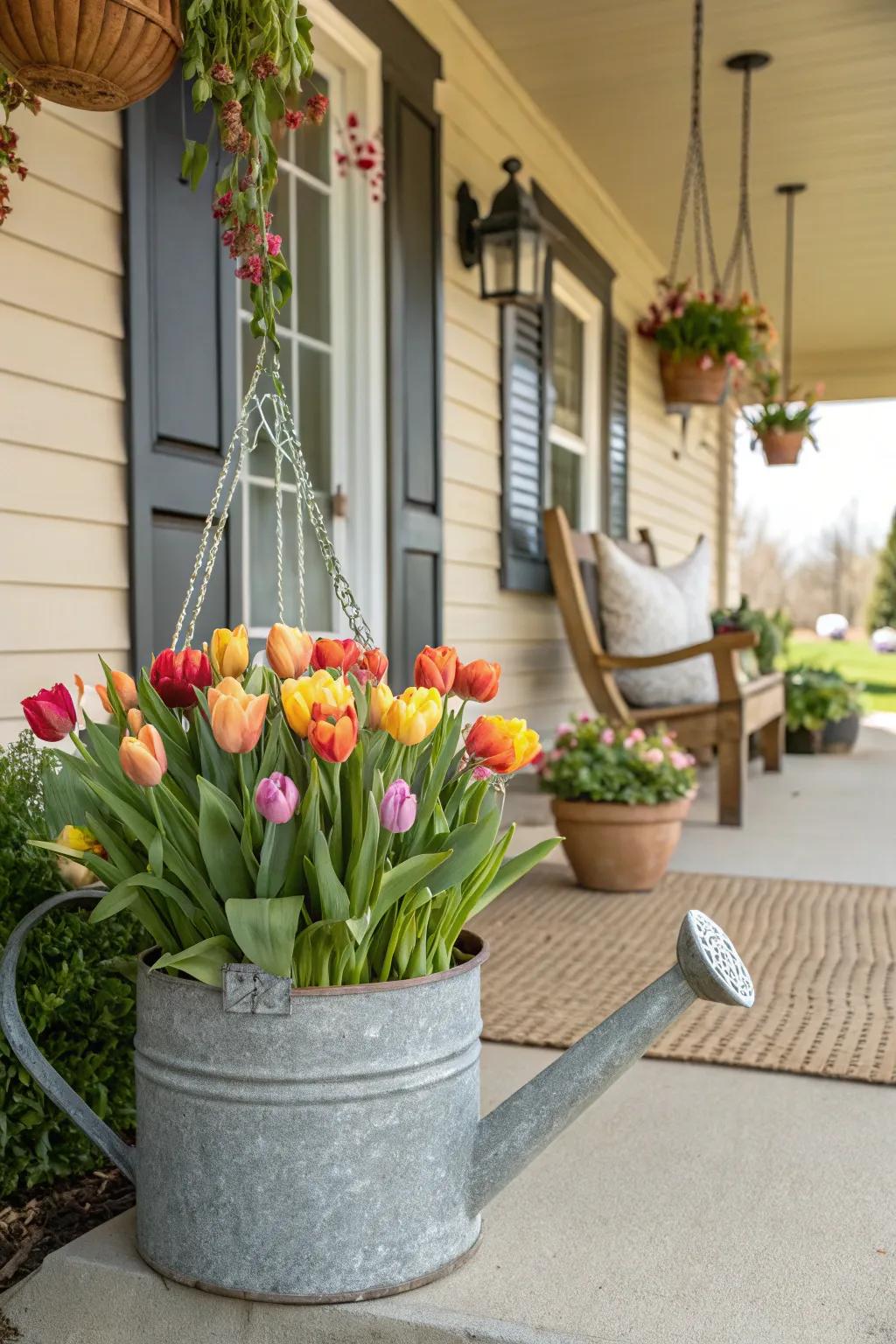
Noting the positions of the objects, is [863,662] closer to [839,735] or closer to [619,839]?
[839,735]

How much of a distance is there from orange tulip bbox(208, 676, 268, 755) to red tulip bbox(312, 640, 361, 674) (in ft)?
0.50

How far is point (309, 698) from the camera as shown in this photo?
1.11 meters

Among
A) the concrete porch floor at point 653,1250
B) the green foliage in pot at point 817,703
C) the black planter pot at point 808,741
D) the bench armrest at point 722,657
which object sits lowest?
the black planter pot at point 808,741

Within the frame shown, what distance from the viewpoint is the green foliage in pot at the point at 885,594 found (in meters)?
20.1

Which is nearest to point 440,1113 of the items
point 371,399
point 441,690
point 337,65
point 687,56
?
point 441,690

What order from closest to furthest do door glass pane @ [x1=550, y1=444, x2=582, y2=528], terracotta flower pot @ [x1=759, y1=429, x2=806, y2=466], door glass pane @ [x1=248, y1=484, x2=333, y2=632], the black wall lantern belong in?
1. door glass pane @ [x1=248, y1=484, x2=333, y2=632]
2. the black wall lantern
3. door glass pane @ [x1=550, y1=444, x2=582, y2=528]
4. terracotta flower pot @ [x1=759, y1=429, x2=806, y2=466]

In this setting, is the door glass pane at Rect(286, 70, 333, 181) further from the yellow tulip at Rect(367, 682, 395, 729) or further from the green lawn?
the green lawn

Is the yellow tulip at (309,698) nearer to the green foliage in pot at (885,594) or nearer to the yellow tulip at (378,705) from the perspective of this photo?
the yellow tulip at (378,705)

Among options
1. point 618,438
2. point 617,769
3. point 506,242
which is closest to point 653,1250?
point 617,769

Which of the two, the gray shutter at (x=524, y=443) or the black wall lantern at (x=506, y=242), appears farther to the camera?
the gray shutter at (x=524, y=443)

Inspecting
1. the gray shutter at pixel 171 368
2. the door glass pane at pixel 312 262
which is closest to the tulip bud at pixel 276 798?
the gray shutter at pixel 171 368

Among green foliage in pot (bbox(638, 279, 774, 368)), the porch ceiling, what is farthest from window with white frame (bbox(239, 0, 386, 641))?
green foliage in pot (bbox(638, 279, 774, 368))

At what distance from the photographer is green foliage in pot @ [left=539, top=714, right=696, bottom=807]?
3180mm

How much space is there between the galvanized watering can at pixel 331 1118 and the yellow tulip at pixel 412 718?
0.22 m
